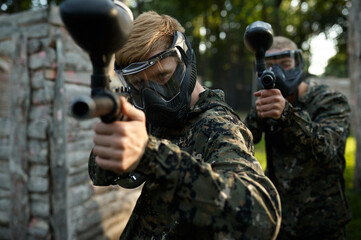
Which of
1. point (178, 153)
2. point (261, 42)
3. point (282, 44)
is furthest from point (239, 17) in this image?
point (178, 153)

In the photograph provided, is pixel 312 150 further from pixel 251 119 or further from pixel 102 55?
pixel 102 55

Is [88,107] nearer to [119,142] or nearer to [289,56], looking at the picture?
[119,142]

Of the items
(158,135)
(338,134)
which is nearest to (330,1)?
(338,134)

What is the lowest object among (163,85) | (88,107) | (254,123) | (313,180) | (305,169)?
(313,180)

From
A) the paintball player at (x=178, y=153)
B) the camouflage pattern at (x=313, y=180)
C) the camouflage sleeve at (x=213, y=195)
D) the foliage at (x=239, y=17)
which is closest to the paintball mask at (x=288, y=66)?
the camouflage pattern at (x=313, y=180)

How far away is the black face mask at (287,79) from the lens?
2816 millimetres

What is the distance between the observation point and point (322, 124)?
Result: 2.81m

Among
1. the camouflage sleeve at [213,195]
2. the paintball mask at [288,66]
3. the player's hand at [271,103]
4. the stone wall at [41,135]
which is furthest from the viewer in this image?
the stone wall at [41,135]

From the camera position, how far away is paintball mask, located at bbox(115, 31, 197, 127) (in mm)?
1660

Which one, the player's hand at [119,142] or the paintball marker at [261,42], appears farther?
the paintball marker at [261,42]

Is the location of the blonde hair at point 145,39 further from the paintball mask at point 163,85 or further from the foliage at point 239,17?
the foliage at point 239,17

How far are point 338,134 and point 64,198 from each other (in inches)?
140

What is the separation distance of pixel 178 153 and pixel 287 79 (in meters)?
2.14

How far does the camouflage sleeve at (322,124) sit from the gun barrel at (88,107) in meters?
1.70
